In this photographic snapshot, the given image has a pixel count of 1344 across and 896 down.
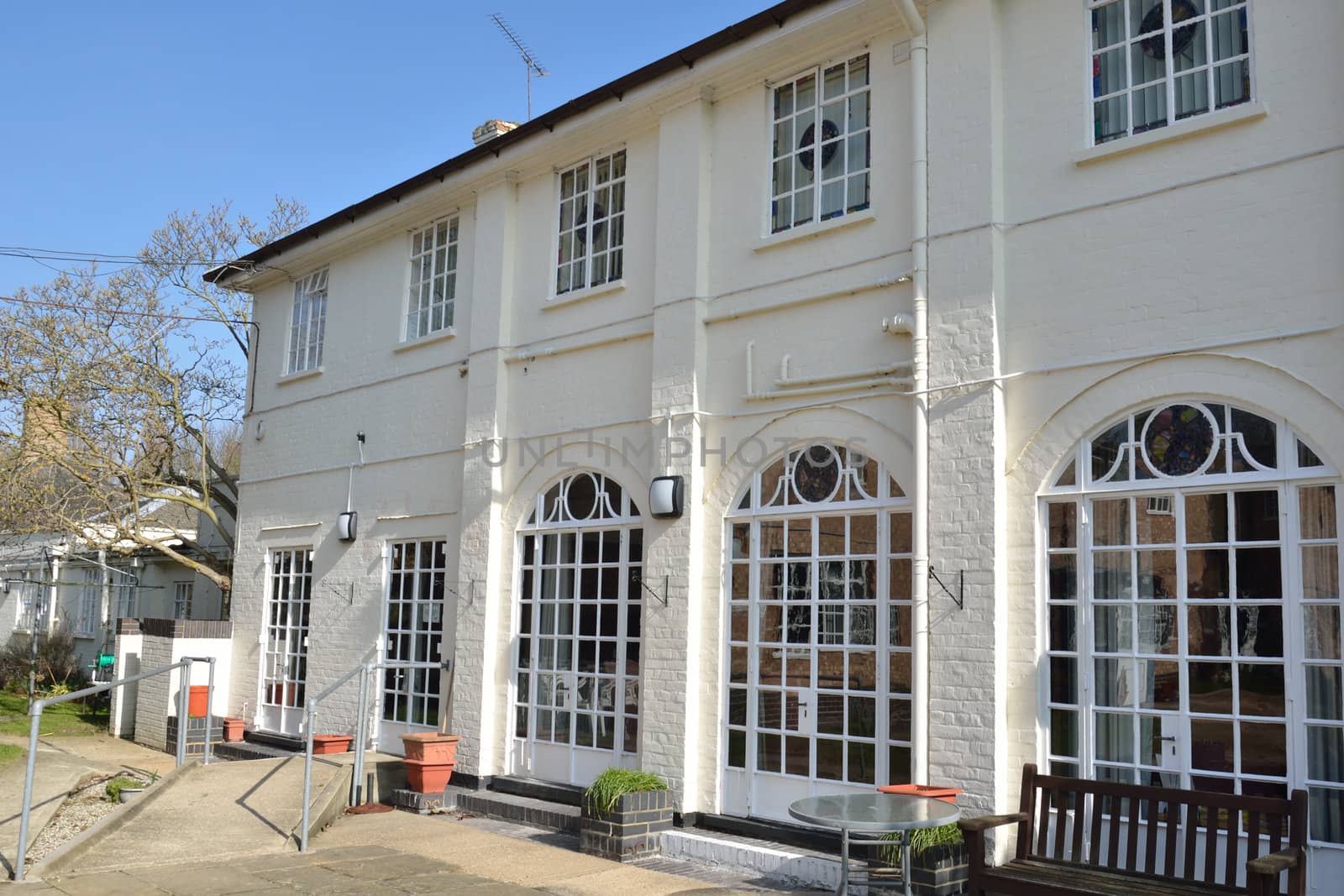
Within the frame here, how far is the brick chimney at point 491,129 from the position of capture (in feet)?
45.7

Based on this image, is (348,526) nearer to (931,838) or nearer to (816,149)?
(816,149)

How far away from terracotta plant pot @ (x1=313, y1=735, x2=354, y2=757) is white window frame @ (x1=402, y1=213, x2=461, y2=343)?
14.5ft

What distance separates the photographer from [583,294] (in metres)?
11.0

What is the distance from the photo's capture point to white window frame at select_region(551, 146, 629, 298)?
10938 millimetres

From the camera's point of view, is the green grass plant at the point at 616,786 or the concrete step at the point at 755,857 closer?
the concrete step at the point at 755,857

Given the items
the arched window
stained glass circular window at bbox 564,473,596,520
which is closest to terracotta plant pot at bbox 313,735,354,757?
stained glass circular window at bbox 564,473,596,520

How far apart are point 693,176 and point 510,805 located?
18.9ft

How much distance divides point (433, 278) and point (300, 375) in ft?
9.36

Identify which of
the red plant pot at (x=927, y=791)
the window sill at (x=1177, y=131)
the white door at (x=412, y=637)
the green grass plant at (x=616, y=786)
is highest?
the window sill at (x=1177, y=131)

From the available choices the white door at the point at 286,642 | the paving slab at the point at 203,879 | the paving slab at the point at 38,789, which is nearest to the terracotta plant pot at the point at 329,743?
the white door at the point at 286,642

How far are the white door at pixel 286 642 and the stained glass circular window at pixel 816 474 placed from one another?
756 centimetres

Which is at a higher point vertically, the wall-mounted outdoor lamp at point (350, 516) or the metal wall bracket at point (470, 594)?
the wall-mounted outdoor lamp at point (350, 516)

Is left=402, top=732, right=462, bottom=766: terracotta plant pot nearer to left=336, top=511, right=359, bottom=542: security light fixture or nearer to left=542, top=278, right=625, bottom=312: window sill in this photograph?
left=336, top=511, right=359, bottom=542: security light fixture

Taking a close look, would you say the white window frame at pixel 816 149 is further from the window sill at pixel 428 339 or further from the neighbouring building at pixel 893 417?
the window sill at pixel 428 339
